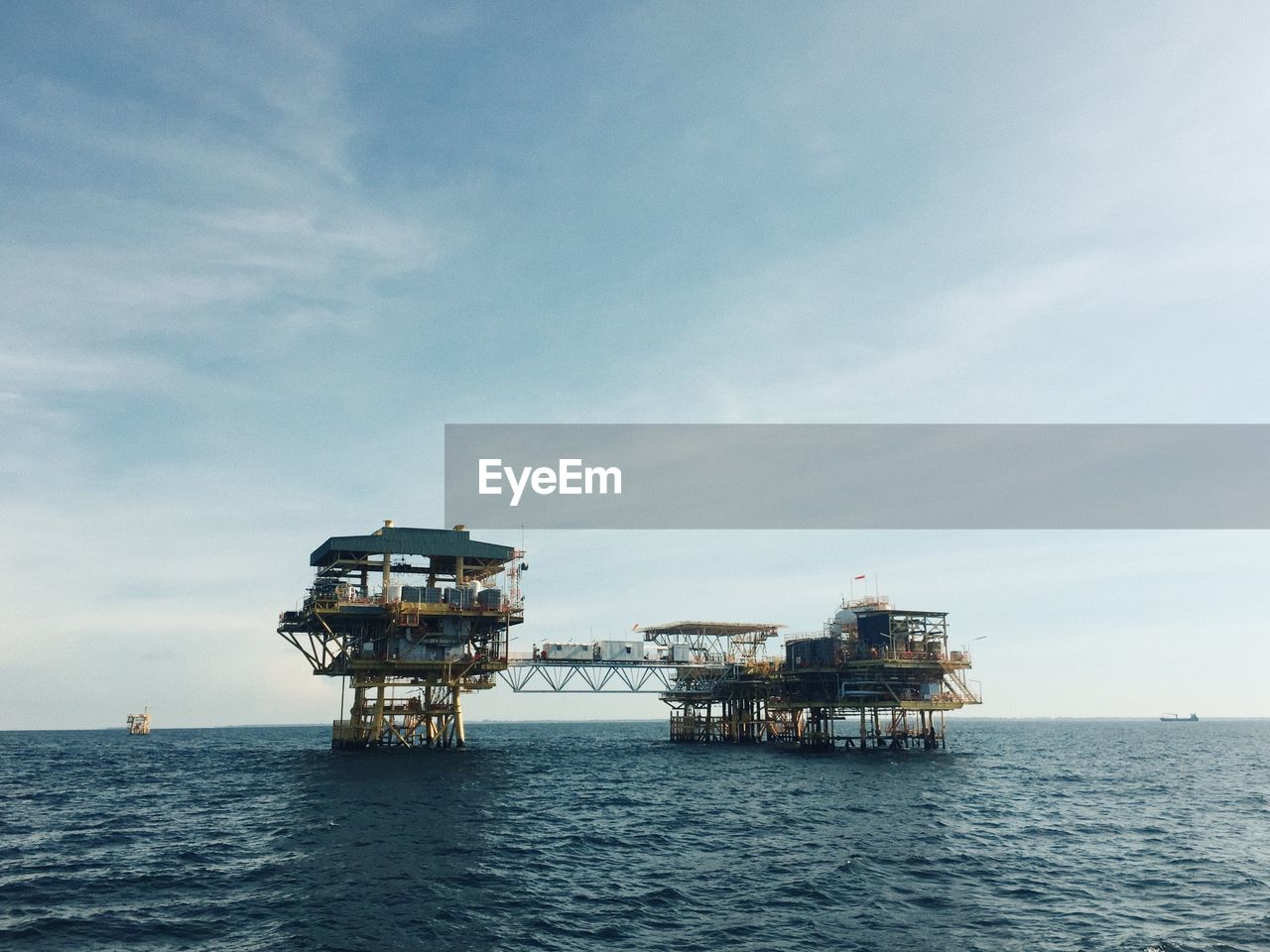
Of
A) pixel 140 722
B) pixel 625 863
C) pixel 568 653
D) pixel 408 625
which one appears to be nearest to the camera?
pixel 625 863

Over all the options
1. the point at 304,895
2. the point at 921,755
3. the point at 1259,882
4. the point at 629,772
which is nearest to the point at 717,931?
the point at 304,895

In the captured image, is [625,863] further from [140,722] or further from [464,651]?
[140,722]

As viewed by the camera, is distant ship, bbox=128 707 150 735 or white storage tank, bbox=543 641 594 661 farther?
distant ship, bbox=128 707 150 735

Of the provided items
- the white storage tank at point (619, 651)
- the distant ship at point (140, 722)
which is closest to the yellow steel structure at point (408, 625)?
the white storage tank at point (619, 651)

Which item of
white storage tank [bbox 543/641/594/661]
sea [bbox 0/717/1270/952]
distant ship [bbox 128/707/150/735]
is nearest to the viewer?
sea [bbox 0/717/1270/952]

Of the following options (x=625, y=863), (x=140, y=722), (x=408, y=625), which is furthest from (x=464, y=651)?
(x=140, y=722)

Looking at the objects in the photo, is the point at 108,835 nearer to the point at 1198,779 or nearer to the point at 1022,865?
the point at 1022,865

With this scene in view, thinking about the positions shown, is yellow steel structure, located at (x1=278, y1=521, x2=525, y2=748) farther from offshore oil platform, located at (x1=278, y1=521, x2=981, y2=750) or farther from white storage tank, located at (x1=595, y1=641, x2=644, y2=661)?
white storage tank, located at (x1=595, y1=641, x2=644, y2=661)

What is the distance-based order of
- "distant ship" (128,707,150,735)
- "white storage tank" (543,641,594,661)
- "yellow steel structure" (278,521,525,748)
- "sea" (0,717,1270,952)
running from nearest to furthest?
"sea" (0,717,1270,952), "yellow steel structure" (278,521,525,748), "white storage tank" (543,641,594,661), "distant ship" (128,707,150,735)

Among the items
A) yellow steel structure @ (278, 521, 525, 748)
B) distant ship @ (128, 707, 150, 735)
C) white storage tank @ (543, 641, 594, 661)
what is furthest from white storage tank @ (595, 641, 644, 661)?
distant ship @ (128, 707, 150, 735)

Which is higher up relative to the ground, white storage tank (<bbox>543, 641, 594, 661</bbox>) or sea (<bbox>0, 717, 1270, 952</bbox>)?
white storage tank (<bbox>543, 641, 594, 661</bbox>)
